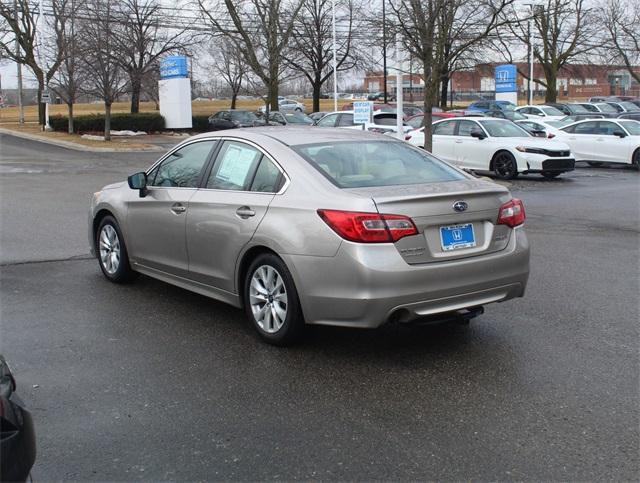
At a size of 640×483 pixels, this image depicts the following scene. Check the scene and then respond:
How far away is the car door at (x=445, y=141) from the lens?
19312 mm

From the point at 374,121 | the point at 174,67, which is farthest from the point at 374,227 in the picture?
the point at 174,67

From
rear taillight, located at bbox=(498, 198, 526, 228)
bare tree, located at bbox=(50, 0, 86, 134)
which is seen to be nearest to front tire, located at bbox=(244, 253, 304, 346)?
rear taillight, located at bbox=(498, 198, 526, 228)

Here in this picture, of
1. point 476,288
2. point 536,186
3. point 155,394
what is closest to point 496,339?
point 476,288

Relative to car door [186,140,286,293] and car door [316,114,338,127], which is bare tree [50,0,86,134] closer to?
car door [316,114,338,127]

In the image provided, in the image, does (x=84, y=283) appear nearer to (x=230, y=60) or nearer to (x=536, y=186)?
(x=536, y=186)

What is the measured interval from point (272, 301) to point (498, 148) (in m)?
14.1

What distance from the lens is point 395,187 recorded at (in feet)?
17.0

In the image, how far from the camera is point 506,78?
4953 cm

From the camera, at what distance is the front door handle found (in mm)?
6168

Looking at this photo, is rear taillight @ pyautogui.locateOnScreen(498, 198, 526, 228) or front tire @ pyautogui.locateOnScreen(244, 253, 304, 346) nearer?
front tire @ pyautogui.locateOnScreen(244, 253, 304, 346)

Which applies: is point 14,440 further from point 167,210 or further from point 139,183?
point 139,183

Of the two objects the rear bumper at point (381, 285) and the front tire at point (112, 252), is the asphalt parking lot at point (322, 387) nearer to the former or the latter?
the front tire at point (112, 252)

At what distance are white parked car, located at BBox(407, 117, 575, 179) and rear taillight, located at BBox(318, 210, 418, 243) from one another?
1392cm

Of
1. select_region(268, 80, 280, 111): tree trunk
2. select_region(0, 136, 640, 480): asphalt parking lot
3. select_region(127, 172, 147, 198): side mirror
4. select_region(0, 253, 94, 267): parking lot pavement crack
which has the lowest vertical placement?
select_region(0, 136, 640, 480): asphalt parking lot
